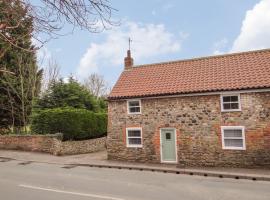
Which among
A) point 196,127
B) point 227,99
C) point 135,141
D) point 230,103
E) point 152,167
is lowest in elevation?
point 152,167

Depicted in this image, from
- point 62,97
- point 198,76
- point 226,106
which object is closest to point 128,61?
point 198,76

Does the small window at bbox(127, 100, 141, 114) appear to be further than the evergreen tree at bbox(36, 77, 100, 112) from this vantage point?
No

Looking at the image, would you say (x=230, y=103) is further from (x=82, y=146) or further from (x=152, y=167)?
(x=82, y=146)

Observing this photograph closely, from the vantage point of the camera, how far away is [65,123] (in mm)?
24781

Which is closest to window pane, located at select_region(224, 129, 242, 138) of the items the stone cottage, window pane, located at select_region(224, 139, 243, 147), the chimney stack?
the stone cottage

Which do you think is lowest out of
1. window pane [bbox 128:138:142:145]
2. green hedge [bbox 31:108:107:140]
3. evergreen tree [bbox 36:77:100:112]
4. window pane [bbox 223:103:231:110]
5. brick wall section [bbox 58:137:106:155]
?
brick wall section [bbox 58:137:106:155]

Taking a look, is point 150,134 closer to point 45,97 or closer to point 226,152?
point 226,152

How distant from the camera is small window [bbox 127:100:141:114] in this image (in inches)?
817

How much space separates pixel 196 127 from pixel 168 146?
7.58 ft

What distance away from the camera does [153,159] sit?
1972 centimetres

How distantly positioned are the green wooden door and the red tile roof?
2.67m

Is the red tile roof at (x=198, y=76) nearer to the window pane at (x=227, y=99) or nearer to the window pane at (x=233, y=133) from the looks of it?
the window pane at (x=227, y=99)

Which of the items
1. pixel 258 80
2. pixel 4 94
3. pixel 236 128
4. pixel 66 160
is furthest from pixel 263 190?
pixel 4 94

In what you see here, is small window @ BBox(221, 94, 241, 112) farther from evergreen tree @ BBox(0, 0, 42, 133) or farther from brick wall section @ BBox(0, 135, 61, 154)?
evergreen tree @ BBox(0, 0, 42, 133)
